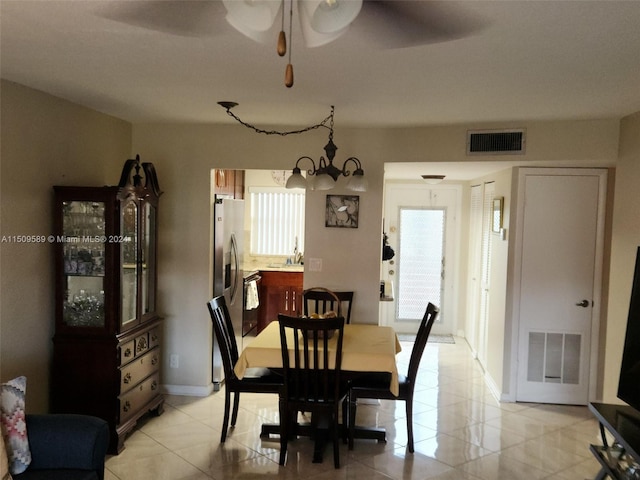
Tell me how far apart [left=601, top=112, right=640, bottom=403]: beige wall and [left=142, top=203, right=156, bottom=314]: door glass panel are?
3453mm

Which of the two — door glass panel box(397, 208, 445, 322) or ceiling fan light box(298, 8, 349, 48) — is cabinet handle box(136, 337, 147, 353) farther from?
door glass panel box(397, 208, 445, 322)

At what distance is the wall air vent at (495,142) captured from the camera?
411 cm

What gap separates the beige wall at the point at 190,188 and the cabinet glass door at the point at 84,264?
12cm

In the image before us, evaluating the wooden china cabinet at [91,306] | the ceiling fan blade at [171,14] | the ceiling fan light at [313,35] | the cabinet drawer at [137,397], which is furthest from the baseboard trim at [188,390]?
the ceiling fan light at [313,35]

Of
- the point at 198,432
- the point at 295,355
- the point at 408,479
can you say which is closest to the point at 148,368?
the point at 198,432

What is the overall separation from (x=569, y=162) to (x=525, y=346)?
1.62 m

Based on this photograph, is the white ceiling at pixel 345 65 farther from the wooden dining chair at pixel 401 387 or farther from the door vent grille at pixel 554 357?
the door vent grille at pixel 554 357

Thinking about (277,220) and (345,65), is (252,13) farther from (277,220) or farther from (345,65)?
(277,220)

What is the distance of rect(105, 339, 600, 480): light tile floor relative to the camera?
3283 millimetres

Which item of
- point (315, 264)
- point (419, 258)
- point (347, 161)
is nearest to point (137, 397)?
point (315, 264)

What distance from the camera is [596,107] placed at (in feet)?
11.4

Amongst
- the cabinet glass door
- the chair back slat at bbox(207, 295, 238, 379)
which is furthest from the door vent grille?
the cabinet glass door

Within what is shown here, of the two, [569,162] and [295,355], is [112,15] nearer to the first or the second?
[295,355]

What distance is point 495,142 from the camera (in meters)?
4.15
